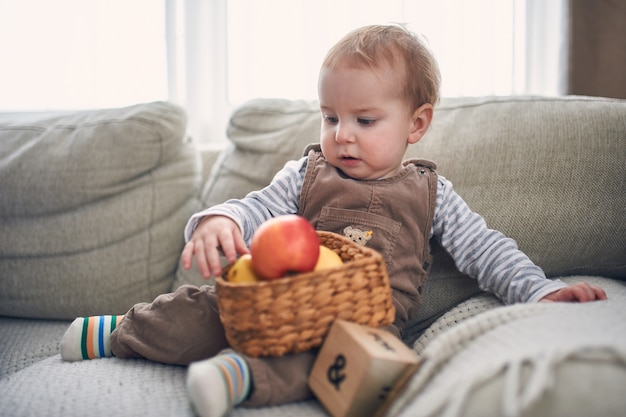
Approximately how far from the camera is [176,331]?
3.25 feet

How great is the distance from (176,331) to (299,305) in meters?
0.32

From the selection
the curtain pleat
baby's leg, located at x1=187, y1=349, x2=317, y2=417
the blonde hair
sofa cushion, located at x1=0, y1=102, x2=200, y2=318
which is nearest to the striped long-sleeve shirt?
the blonde hair

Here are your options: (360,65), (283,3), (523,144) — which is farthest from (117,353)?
(283,3)

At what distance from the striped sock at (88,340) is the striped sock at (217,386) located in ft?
1.32

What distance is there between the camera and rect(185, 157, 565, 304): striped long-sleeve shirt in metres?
1.05

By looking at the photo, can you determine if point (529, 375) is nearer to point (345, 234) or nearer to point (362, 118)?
point (345, 234)

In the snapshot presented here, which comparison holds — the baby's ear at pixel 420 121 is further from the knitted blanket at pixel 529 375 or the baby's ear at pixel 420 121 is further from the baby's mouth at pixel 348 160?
the knitted blanket at pixel 529 375

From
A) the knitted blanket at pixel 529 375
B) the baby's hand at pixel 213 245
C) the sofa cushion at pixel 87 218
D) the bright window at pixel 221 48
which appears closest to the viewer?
the knitted blanket at pixel 529 375

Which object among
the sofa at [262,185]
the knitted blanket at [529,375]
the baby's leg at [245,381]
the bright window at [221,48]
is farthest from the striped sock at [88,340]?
the bright window at [221,48]

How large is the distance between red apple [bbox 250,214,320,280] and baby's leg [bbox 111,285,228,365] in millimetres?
224

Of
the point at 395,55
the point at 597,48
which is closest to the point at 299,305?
the point at 395,55

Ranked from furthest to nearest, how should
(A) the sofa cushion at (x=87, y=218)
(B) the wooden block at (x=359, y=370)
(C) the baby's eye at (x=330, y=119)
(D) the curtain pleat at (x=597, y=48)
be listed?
1. (D) the curtain pleat at (x=597, y=48)
2. (A) the sofa cushion at (x=87, y=218)
3. (C) the baby's eye at (x=330, y=119)
4. (B) the wooden block at (x=359, y=370)

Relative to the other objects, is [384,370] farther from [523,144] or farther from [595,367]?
[523,144]

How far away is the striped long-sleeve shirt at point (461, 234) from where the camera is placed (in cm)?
105
